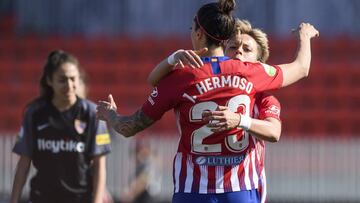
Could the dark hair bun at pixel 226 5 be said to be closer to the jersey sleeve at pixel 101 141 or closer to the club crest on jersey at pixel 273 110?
the club crest on jersey at pixel 273 110

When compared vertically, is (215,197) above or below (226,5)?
below

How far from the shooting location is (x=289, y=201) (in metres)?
15.8

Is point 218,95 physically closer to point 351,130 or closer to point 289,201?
point 289,201

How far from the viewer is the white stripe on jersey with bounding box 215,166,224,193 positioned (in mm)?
5523

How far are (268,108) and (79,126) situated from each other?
1.99m

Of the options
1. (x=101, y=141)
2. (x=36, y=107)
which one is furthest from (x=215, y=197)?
(x=36, y=107)

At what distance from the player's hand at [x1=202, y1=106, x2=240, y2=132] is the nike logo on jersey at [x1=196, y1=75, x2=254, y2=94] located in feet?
0.84

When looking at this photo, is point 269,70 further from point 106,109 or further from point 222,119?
point 106,109

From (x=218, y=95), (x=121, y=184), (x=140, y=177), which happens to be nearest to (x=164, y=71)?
(x=218, y=95)

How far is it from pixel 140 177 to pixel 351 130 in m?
4.99

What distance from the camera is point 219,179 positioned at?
18.1ft

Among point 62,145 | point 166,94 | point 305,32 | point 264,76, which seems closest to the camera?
point 166,94

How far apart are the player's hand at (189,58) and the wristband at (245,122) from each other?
0.39 meters

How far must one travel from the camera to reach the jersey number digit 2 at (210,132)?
5.46 m
